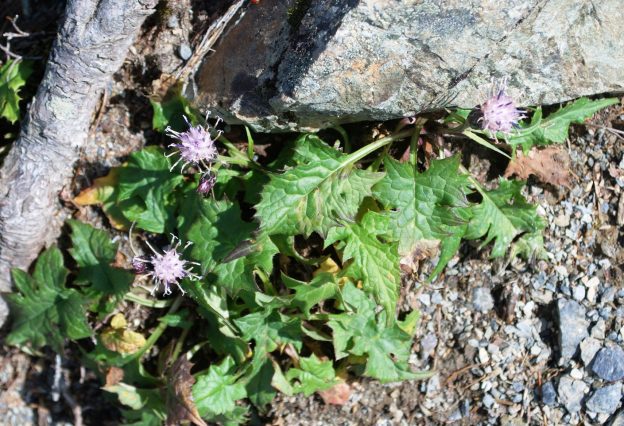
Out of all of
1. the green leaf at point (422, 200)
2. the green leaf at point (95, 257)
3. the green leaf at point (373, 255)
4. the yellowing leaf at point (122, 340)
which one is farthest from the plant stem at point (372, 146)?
the yellowing leaf at point (122, 340)

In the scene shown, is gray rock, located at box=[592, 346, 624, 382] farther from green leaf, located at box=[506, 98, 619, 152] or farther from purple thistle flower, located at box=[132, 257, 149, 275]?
purple thistle flower, located at box=[132, 257, 149, 275]

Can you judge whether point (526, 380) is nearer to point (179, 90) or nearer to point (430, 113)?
point (430, 113)

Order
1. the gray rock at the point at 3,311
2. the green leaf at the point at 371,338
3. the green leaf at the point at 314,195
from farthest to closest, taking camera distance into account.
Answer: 1. the gray rock at the point at 3,311
2. the green leaf at the point at 371,338
3. the green leaf at the point at 314,195

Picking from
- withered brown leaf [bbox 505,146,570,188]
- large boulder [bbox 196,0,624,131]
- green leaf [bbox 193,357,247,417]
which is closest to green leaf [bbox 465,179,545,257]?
withered brown leaf [bbox 505,146,570,188]

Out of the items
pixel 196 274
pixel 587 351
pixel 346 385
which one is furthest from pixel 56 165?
pixel 587 351

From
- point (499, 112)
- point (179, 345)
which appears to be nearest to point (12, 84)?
point (179, 345)

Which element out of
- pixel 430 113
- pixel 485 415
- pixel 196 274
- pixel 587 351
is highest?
pixel 430 113

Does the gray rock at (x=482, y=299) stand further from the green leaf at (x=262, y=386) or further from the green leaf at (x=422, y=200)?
the green leaf at (x=262, y=386)
